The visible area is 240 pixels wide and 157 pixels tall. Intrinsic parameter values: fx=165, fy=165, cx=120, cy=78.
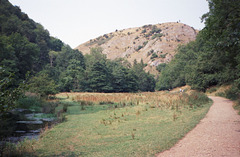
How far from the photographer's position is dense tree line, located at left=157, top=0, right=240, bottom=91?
9.63 meters

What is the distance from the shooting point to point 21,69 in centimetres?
3588

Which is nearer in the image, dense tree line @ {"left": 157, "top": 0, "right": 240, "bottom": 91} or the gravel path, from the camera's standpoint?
the gravel path

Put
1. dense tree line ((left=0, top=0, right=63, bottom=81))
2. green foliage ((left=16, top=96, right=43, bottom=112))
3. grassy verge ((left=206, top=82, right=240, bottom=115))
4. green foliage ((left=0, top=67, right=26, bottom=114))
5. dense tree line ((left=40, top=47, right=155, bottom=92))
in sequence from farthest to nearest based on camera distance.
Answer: dense tree line ((left=40, top=47, right=155, bottom=92)), dense tree line ((left=0, top=0, right=63, bottom=81)), green foliage ((left=16, top=96, right=43, bottom=112)), grassy verge ((left=206, top=82, right=240, bottom=115)), green foliage ((left=0, top=67, right=26, bottom=114))

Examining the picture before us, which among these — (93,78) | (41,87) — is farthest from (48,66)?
(41,87)

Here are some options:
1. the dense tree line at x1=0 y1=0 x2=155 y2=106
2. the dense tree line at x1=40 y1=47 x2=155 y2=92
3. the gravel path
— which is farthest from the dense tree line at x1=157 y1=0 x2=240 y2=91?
the dense tree line at x1=0 y1=0 x2=155 y2=106

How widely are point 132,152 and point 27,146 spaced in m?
4.19

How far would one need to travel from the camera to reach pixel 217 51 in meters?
14.0

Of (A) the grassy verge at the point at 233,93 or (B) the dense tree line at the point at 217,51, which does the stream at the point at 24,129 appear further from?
(A) the grassy verge at the point at 233,93

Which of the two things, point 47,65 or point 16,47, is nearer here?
point 16,47

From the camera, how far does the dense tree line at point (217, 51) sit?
9633mm

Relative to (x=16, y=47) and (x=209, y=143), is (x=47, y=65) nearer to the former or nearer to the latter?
(x=16, y=47)

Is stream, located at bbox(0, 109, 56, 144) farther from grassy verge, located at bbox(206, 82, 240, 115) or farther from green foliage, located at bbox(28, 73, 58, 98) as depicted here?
grassy verge, located at bbox(206, 82, 240, 115)

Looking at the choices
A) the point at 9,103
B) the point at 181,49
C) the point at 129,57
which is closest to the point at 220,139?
the point at 9,103

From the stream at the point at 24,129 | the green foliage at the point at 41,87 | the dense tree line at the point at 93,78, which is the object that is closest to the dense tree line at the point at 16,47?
the green foliage at the point at 41,87
